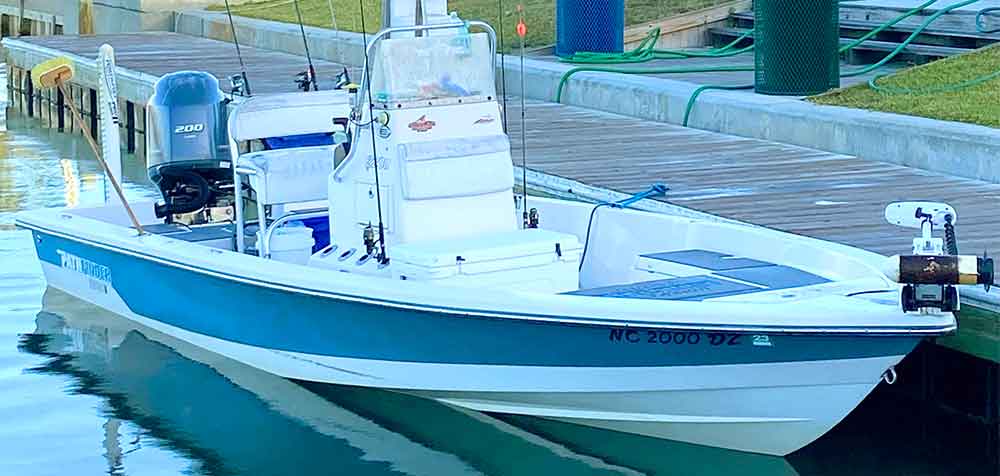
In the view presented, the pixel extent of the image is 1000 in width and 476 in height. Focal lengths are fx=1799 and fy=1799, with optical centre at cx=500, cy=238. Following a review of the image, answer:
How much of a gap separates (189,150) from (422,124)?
2.25 meters

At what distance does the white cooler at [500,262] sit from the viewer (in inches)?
298

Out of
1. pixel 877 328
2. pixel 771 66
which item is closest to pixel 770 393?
pixel 877 328

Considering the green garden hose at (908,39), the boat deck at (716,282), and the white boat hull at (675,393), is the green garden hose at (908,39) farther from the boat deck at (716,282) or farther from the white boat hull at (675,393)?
the white boat hull at (675,393)

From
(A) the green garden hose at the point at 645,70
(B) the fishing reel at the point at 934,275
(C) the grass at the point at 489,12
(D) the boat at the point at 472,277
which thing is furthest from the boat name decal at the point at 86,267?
(C) the grass at the point at 489,12

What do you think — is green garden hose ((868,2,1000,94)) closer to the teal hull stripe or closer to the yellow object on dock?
the teal hull stripe

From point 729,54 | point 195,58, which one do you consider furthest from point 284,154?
point 195,58

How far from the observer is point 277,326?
8336 mm

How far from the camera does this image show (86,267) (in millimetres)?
9938

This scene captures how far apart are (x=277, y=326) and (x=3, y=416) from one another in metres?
1.43

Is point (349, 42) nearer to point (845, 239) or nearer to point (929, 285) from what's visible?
point (845, 239)

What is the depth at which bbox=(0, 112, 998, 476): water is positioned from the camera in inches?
304

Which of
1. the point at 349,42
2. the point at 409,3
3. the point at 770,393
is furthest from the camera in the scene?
the point at 349,42

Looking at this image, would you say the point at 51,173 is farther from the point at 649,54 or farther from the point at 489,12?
the point at 649,54

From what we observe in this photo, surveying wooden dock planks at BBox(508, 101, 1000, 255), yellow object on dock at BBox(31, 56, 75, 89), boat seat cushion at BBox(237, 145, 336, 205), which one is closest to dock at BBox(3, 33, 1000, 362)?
wooden dock planks at BBox(508, 101, 1000, 255)
